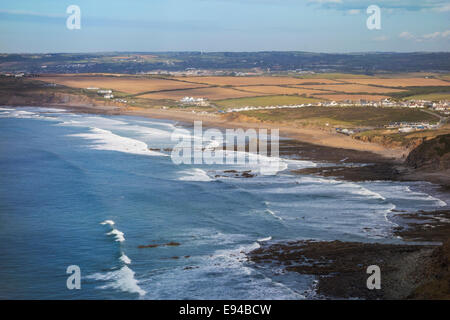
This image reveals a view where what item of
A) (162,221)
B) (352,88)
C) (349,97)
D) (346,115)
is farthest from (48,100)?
(162,221)

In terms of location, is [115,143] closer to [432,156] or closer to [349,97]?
[432,156]

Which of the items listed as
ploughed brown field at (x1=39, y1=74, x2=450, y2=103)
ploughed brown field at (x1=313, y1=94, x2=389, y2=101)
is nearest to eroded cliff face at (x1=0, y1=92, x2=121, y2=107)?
ploughed brown field at (x1=39, y1=74, x2=450, y2=103)

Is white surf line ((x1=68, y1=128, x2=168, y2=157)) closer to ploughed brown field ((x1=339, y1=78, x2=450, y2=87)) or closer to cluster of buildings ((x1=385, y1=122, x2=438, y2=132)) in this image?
cluster of buildings ((x1=385, y1=122, x2=438, y2=132))

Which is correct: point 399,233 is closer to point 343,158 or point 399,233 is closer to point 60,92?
point 343,158

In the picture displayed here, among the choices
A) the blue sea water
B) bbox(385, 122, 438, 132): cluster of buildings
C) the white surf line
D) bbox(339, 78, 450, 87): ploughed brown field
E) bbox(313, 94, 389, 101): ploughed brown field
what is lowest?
the blue sea water

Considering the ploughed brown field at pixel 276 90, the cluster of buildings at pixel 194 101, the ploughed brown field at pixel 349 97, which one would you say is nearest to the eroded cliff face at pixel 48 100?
the cluster of buildings at pixel 194 101

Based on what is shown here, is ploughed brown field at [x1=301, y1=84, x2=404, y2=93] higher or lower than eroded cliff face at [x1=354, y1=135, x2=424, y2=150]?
higher
